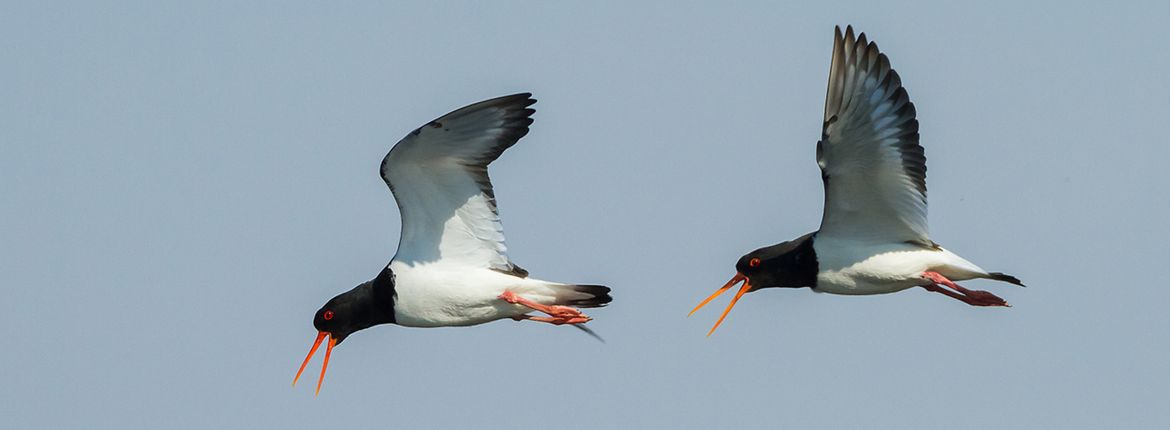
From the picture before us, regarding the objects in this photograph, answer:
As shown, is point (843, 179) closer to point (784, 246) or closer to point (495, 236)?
point (784, 246)

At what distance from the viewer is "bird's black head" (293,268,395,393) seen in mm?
26203

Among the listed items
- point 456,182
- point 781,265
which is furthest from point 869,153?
point 456,182

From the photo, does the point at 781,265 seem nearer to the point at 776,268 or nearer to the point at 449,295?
the point at 776,268

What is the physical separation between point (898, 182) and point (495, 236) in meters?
3.73

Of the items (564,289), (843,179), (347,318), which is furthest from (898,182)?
(347,318)

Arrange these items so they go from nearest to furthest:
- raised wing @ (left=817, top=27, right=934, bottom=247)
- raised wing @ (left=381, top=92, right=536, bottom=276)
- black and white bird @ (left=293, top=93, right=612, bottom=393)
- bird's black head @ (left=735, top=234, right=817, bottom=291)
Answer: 1. raised wing @ (left=817, top=27, right=934, bottom=247)
2. raised wing @ (left=381, top=92, right=536, bottom=276)
3. black and white bird @ (left=293, top=93, right=612, bottom=393)
4. bird's black head @ (left=735, top=234, right=817, bottom=291)

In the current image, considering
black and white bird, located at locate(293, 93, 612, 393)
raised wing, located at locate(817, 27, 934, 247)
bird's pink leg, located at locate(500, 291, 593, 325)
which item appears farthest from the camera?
bird's pink leg, located at locate(500, 291, 593, 325)

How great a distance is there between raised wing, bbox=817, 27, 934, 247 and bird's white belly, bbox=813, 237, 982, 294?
12 centimetres

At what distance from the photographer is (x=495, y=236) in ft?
86.0

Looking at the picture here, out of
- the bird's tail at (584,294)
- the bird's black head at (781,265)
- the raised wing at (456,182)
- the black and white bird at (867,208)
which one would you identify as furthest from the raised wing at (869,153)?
the raised wing at (456,182)

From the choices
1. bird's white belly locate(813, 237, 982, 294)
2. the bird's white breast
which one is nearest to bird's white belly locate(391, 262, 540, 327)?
the bird's white breast

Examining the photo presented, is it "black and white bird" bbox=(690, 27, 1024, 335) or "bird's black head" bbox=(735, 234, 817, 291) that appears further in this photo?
"bird's black head" bbox=(735, 234, 817, 291)

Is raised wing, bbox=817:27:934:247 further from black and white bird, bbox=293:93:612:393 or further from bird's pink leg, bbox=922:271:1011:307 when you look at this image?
black and white bird, bbox=293:93:612:393

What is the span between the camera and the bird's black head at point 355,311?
26203 millimetres
